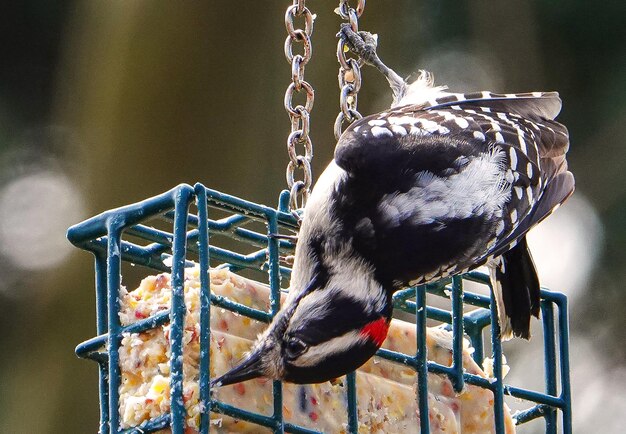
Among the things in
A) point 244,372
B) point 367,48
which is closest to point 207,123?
point 367,48

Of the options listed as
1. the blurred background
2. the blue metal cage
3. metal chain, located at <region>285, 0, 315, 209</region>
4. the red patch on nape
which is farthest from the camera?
the blurred background

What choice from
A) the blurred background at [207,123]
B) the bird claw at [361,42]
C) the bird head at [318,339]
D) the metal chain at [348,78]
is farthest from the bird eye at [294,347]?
→ the blurred background at [207,123]

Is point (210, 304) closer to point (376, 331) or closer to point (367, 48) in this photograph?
point (376, 331)

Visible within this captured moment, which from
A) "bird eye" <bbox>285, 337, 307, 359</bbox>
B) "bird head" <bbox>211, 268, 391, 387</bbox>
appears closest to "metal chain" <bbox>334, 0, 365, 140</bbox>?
"bird head" <bbox>211, 268, 391, 387</bbox>

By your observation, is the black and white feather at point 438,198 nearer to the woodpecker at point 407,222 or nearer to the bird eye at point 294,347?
the woodpecker at point 407,222

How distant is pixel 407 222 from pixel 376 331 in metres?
0.38

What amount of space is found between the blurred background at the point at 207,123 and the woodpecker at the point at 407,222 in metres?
2.36

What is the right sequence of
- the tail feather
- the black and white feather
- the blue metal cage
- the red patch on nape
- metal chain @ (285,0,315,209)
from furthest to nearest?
the tail feather → the black and white feather → metal chain @ (285,0,315,209) → the red patch on nape → the blue metal cage

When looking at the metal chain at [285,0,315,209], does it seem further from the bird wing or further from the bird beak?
the bird beak

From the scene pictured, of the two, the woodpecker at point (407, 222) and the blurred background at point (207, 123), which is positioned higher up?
the woodpecker at point (407, 222)

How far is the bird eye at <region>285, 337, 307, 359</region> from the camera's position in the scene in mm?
3317

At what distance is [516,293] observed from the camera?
3986mm

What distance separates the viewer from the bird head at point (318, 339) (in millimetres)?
3305

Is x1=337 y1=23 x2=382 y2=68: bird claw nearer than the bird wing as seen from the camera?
No
